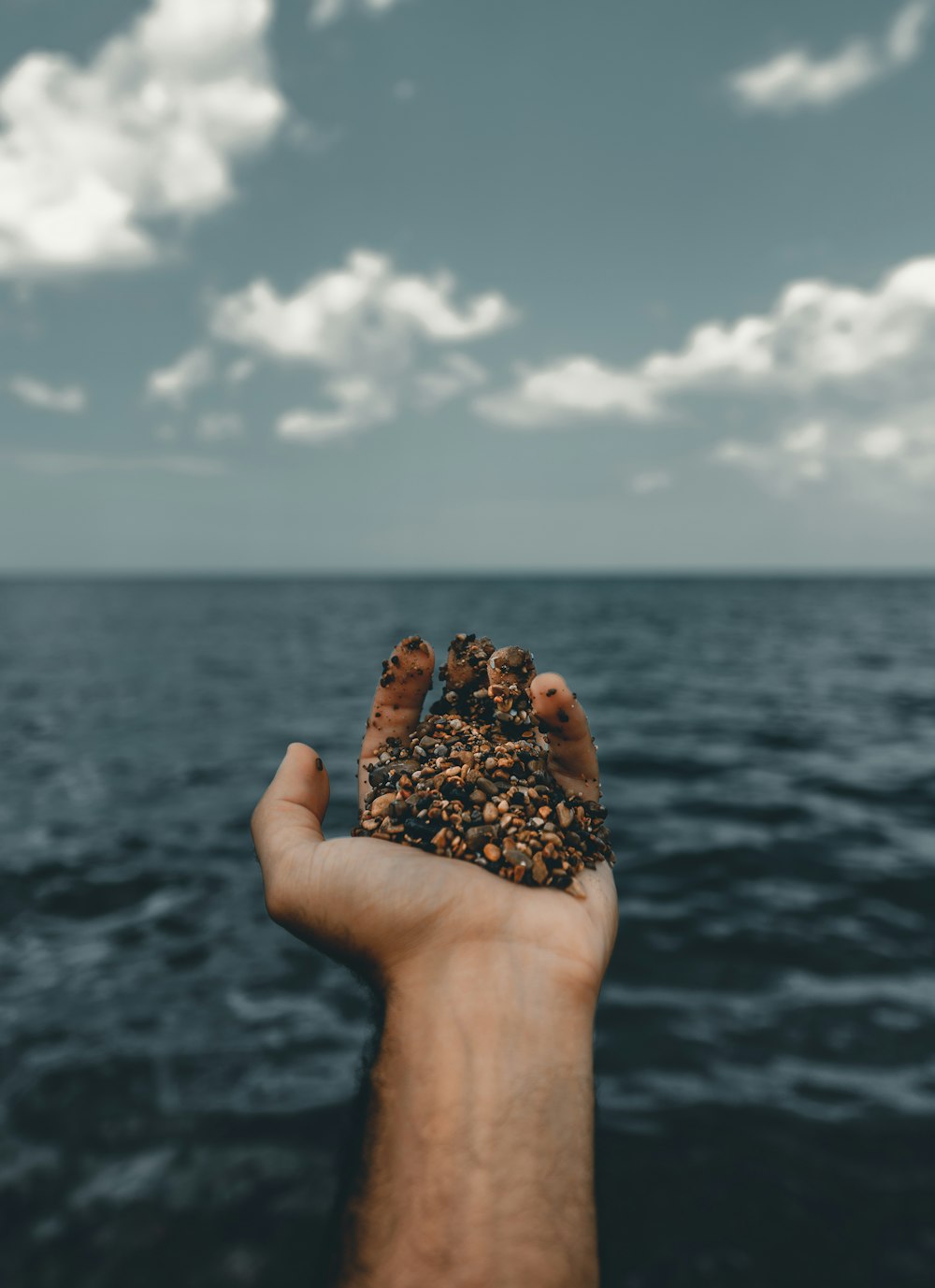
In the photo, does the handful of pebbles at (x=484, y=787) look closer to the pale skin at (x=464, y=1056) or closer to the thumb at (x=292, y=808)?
the pale skin at (x=464, y=1056)

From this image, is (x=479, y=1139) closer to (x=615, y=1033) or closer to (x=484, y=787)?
(x=484, y=787)

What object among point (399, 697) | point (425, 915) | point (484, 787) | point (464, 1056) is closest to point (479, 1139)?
point (464, 1056)

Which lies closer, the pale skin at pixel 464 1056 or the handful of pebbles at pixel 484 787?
the pale skin at pixel 464 1056

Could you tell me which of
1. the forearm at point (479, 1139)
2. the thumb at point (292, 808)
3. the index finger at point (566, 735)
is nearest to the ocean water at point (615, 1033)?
the forearm at point (479, 1139)

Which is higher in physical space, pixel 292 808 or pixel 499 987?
pixel 292 808

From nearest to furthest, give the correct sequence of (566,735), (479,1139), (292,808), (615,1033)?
(479,1139), (292,808), (566,735), (615,1033)

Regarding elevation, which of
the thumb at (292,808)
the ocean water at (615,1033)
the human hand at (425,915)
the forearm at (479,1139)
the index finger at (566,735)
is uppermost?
the index finger at (566,735)
